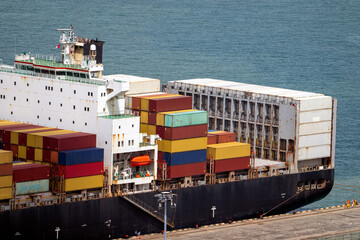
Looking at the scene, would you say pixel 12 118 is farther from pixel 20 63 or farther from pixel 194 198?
pixel 194 198

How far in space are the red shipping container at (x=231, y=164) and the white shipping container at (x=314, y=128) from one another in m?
6.05

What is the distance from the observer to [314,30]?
7067 inches

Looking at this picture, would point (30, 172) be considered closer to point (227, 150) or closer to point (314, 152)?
point (227, 150)

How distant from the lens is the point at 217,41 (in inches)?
6457

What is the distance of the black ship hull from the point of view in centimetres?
6706

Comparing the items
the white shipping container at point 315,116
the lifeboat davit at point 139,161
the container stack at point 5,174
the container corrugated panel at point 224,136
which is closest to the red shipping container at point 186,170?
the lifeboat davit at point 139,161

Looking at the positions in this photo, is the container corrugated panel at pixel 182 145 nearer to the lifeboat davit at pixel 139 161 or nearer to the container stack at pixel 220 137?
the lifeboat davit at pixel 139 161

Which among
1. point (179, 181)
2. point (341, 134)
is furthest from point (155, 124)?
point (341, 134)

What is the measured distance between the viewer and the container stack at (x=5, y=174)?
64.2 m

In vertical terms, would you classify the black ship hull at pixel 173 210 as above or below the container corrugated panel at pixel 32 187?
below

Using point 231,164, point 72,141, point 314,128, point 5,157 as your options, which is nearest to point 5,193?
point 5,157

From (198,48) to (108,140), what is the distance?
284ft

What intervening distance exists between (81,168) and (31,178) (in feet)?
11.9

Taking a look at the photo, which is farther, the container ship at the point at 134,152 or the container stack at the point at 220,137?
the container stack at the point at 220,137
